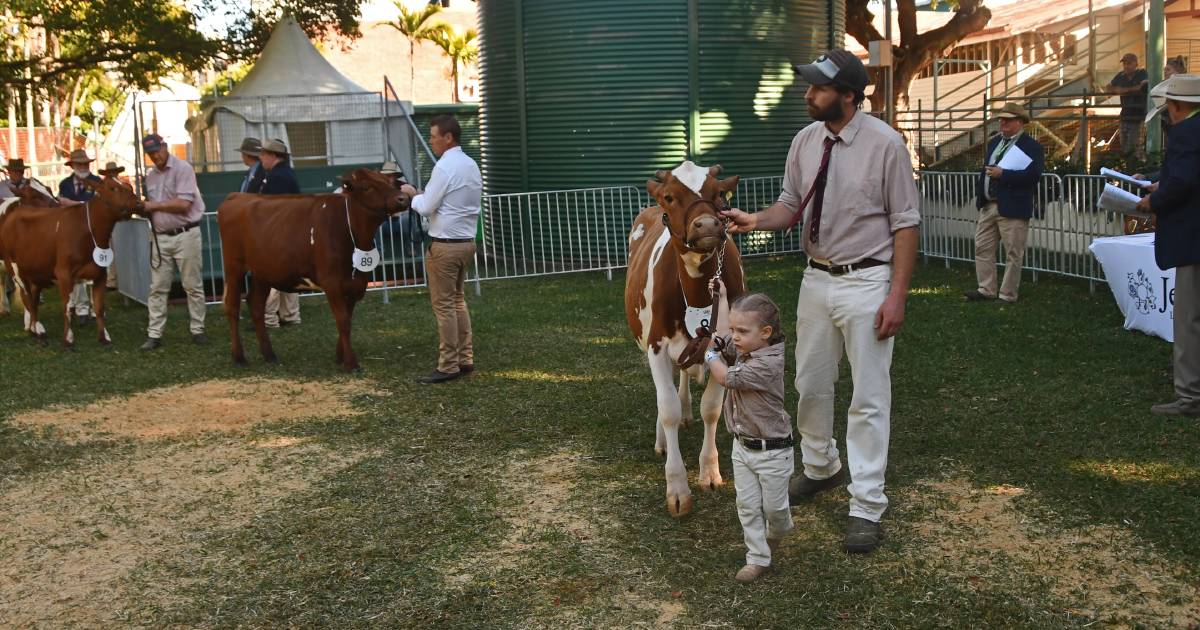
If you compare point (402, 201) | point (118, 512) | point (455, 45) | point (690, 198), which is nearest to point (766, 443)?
point (690, 198)

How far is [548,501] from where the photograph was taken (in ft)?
21.0

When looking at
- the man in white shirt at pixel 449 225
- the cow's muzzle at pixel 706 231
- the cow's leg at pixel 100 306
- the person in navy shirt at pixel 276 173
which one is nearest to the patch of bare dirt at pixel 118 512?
the man in white shirt at pixel 449 225

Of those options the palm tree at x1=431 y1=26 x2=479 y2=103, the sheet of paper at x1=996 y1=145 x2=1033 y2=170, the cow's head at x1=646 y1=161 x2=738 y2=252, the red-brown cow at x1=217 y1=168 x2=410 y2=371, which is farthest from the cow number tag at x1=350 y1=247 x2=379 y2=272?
the palm tree at x1=431 y1=26 x2=479 y2=103

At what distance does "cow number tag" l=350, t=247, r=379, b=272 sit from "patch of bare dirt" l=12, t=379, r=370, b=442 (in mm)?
1068

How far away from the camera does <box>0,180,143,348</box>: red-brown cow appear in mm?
11492

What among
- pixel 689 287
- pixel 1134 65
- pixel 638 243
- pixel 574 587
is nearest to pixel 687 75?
pixel 1134 65

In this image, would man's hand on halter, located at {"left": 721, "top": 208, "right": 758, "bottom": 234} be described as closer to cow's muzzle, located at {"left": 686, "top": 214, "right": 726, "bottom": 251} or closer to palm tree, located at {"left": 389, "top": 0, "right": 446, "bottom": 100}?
cow's muzzle, located at {"left": 686, "top": 214, "right": 726, "bottom": 251}

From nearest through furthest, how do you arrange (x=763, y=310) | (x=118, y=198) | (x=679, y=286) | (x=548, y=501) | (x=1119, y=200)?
(x=763, y=310) < (x=679, y=286) < (x=548, y=501) < (x=1119, y=200) < (x=118, y=198)

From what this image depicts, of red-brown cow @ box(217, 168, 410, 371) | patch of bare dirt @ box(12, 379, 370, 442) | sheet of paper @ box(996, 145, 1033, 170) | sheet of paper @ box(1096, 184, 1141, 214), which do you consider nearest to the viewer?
sheet of paper @ box(1096, 184, 1141, 214)

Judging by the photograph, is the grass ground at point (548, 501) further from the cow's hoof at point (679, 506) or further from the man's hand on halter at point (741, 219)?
the man's hand on halter at point (741, 219)

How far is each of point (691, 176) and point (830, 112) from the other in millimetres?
774

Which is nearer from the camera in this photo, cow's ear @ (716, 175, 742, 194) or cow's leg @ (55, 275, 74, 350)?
cow's ear @ (716, 175, 742, 194)

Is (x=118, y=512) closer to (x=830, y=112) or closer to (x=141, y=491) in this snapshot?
(x=141, y=491)

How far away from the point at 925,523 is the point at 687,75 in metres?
12.4
